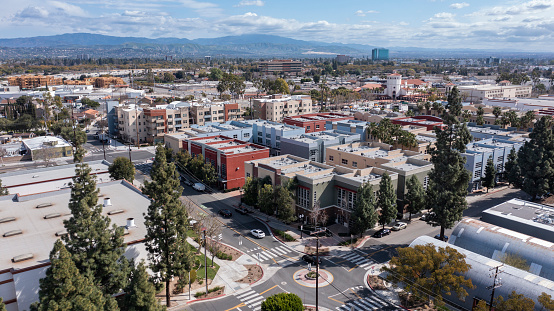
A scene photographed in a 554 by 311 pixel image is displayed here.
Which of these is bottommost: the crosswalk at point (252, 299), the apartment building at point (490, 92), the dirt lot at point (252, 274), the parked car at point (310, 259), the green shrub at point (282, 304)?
the crosswalk at point (252, 299)

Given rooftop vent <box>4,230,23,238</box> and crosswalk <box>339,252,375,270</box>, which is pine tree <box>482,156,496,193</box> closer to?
crosswalk <box>339,252,375,270</box>

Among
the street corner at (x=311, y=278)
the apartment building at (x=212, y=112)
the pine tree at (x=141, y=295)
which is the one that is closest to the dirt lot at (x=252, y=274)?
the street corner at (x=311, y=278)

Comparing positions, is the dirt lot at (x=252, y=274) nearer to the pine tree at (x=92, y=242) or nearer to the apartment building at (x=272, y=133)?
the pine tree at (x=92, y=242)

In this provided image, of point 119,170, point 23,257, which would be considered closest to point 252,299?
point 23,257

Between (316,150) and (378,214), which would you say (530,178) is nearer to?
(378,214)

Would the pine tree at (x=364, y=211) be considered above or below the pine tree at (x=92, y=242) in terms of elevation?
below

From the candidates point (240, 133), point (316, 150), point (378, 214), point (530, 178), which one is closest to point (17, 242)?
point (378, 214)
